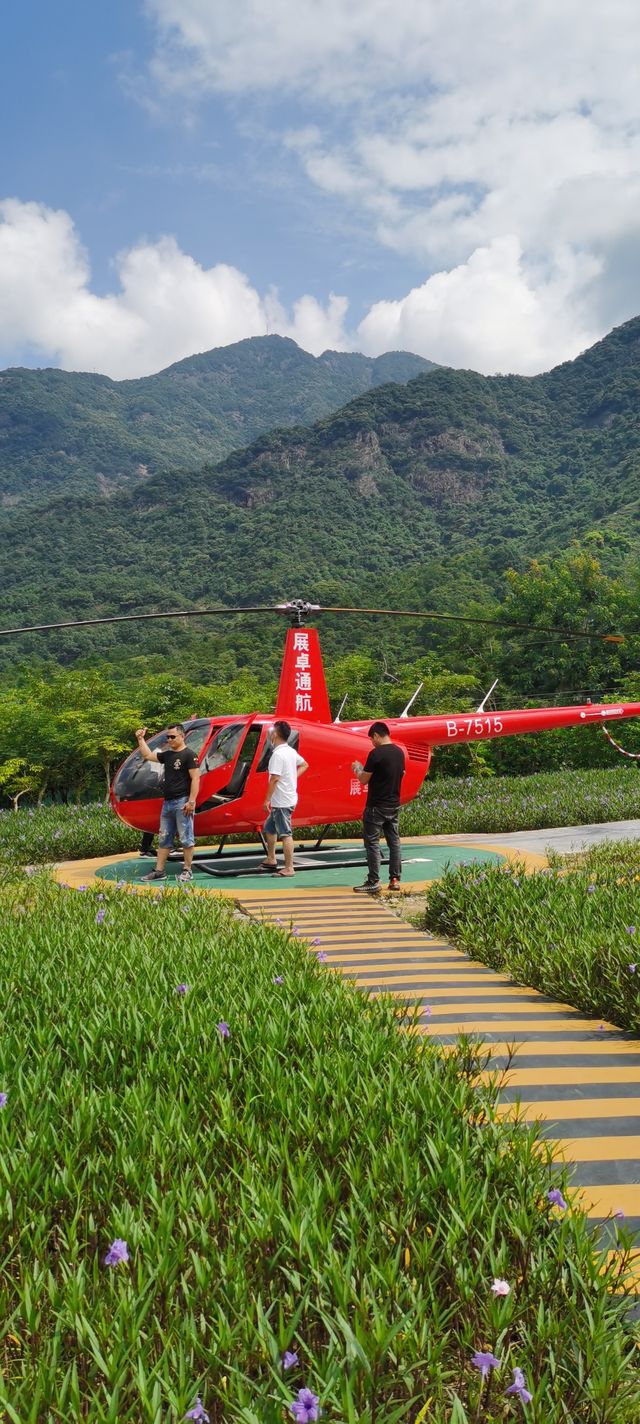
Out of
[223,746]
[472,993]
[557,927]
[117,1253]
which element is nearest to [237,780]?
[223,746]

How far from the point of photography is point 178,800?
8.62m

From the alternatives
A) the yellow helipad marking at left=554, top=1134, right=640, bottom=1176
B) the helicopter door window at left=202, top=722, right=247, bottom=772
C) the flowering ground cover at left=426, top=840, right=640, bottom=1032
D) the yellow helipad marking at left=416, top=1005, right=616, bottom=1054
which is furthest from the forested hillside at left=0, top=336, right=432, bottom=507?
the yellow helipad marking at left=554, top=1134, right=640, bottom=1176

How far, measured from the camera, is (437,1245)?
2117 mm

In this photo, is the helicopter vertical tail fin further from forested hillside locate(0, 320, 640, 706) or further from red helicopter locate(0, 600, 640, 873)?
forested hillside locate(0, 320, 640, 706)

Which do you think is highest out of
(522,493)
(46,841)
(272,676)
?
(522,493)

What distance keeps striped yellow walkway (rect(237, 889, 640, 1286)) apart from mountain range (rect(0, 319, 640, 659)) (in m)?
42.0

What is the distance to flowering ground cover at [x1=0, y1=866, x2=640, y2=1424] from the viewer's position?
1675mm

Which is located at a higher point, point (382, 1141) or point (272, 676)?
point (272, 676)

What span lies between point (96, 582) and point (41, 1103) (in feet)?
246

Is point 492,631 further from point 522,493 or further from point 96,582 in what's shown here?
point 522,493

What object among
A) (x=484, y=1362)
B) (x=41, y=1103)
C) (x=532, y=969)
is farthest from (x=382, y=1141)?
(x=532, y=969)

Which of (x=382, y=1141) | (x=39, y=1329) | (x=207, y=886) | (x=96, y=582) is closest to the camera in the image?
(x=39, y=1329)

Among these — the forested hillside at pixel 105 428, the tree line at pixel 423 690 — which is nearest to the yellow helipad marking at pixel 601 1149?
Answer: the tree line at pixel 423 690

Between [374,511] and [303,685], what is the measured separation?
275 feet
